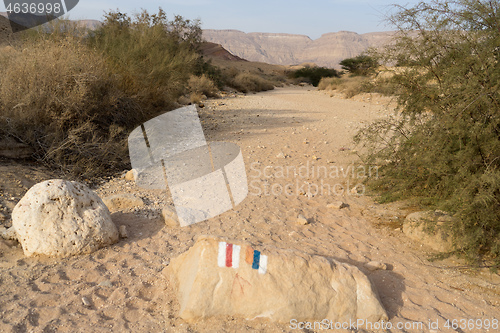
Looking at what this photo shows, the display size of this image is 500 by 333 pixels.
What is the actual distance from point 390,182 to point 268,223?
Answer: 1.96 metres

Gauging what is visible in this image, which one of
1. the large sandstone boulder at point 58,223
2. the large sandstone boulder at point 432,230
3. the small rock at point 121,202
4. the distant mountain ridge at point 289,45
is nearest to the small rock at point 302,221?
the large sandstone boulder at point 432,230

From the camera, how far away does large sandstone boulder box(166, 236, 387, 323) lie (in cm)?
249

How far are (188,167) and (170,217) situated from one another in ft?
6.80

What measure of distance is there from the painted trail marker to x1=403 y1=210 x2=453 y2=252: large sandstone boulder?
2176 mm

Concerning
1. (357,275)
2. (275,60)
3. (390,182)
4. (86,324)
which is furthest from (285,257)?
(275,60)

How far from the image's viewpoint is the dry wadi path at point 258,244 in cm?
258

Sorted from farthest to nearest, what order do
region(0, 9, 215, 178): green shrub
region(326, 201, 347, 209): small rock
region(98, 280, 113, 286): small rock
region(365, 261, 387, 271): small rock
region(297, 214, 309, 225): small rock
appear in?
region(0, 9, 215, 178): green shrub
region(326, 201, 347, 209): small rock
region(297, 214, 309, 225): small rock
region(365, 261, 387, 271): small rock
region(98, 280, 113, 286): small rock

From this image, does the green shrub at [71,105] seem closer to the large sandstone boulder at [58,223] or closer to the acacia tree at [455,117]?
the large sandstone boulder at [58,223]

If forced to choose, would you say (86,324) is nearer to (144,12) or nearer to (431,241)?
(431,241)

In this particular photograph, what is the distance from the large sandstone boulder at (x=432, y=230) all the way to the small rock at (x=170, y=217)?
8.56ft

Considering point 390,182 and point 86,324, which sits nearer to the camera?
point 86,324

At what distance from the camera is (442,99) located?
4191 mm

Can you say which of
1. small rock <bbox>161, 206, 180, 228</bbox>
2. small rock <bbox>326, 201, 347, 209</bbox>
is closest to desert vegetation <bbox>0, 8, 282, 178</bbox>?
small rock <bbox>161, 206, 180, 228</bbox>

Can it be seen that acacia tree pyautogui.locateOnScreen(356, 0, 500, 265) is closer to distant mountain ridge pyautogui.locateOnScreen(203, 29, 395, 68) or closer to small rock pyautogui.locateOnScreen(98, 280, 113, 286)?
small rock pyautogui.locateOnScreen(98, 280, 113, 286)
